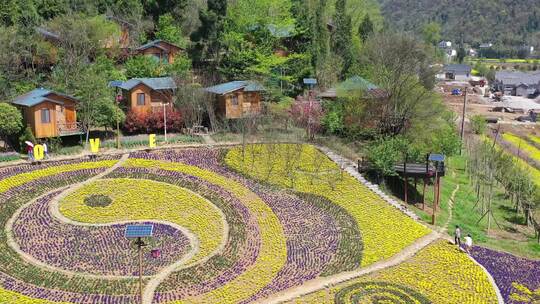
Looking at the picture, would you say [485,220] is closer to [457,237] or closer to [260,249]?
[457,237]

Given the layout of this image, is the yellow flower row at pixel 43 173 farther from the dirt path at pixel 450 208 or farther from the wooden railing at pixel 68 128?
the dirt path at pixel 450 208

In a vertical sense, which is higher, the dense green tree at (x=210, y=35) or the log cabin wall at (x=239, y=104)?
the dense green tree at (x=210, y=35)

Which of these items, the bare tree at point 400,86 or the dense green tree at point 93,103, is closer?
the dense green tree at point 93,103

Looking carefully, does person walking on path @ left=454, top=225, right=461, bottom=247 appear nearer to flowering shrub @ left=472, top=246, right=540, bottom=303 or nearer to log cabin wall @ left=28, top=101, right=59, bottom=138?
flowering shrub @ left=472, top=246, right=540, bottom=303

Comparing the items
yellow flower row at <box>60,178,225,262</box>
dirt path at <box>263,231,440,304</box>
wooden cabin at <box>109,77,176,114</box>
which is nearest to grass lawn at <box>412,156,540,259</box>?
dirt path at <box>263,231,440,304</box>

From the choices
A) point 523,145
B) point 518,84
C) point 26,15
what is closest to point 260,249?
point 26,15

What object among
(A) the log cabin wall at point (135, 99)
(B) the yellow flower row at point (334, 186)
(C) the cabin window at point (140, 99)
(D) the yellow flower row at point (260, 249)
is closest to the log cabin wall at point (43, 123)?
(D) the yellow flower row at point (260, 249)

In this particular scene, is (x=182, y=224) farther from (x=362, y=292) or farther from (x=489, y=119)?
(x=489, y=119)
